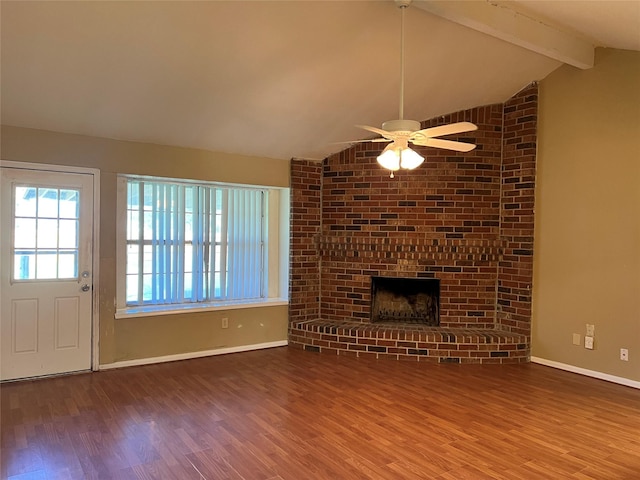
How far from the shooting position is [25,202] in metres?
3.89

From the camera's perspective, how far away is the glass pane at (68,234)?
13.3 feet

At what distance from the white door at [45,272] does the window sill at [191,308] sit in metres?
0.39

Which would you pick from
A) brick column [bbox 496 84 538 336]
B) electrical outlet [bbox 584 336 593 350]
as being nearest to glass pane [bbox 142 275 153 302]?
brick column [bbox 496 84 538 336]

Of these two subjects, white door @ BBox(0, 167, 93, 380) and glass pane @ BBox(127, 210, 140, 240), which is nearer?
white door @ BBox(0, 167, 93, 380)

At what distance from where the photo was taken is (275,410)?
337cm

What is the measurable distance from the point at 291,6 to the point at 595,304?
3.82 metres

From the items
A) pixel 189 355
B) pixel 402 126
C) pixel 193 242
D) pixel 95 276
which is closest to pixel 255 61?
pixel 402 126

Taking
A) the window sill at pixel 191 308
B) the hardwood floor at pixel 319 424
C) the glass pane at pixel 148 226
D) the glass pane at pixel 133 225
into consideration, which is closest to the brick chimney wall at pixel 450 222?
the window sill at pixel 191 308

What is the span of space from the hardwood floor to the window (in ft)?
2.94

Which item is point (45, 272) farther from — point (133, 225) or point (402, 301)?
point (402, 301)

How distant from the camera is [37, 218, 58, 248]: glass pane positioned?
156 inches

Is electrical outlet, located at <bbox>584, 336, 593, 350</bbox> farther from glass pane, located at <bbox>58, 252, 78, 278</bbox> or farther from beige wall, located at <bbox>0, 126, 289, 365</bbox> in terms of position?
glass pane, located at <bbox>58, 252, 78, 278</bbox>

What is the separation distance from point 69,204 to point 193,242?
1293 mm

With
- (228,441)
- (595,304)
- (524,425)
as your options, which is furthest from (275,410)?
(595,304)
